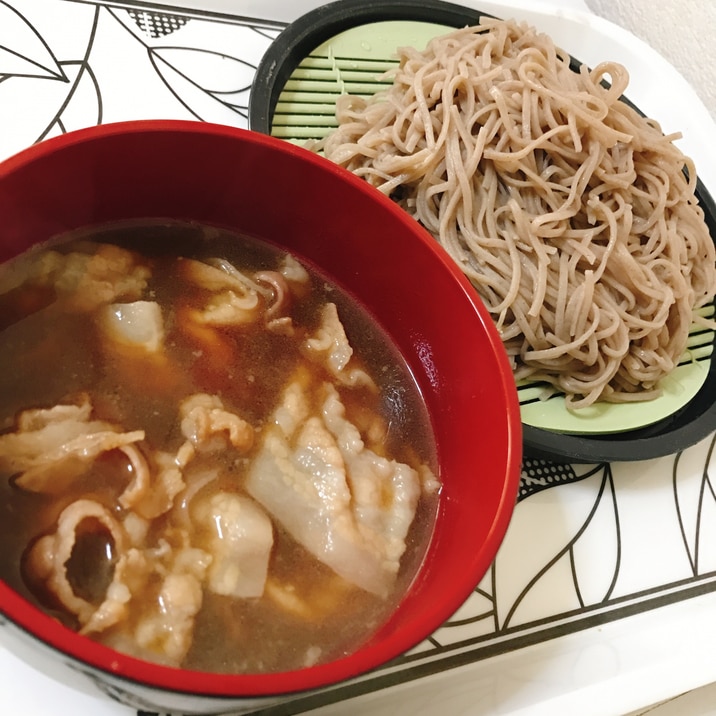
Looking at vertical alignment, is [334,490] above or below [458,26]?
below

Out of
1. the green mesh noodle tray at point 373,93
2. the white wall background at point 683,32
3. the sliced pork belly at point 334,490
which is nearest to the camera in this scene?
the sliced pork belly at point 334,490

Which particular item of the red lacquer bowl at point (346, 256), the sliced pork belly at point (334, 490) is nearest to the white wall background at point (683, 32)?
the red lacquer bowl at point (346, 256)

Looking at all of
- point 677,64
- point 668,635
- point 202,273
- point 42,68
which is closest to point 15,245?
point 202,273

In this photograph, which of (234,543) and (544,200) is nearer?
(234,543)

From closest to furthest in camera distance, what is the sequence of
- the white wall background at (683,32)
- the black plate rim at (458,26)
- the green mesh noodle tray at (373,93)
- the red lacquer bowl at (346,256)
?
the red lacquer bowl at (346,256) → the black plate rim at (458,26) → the green mesh noodle tray at (373,93) → the white wall background at (683,32)

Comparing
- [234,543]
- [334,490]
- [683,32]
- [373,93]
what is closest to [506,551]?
[334,490]

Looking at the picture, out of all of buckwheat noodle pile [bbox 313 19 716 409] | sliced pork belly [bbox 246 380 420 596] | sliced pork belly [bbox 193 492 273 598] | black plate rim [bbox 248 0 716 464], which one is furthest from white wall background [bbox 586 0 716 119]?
sliced pork belly [bbox 193 492 273 598]

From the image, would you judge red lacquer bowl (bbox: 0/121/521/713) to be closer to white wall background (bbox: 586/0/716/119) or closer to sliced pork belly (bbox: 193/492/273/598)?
sliced pork belly (bbox: 193/492/273/598)

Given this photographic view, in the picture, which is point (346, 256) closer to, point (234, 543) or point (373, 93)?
point (234, 543)

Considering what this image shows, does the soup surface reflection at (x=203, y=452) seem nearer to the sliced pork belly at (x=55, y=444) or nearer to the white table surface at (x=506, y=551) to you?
the sliced pork belly at (x=55, y=444)
